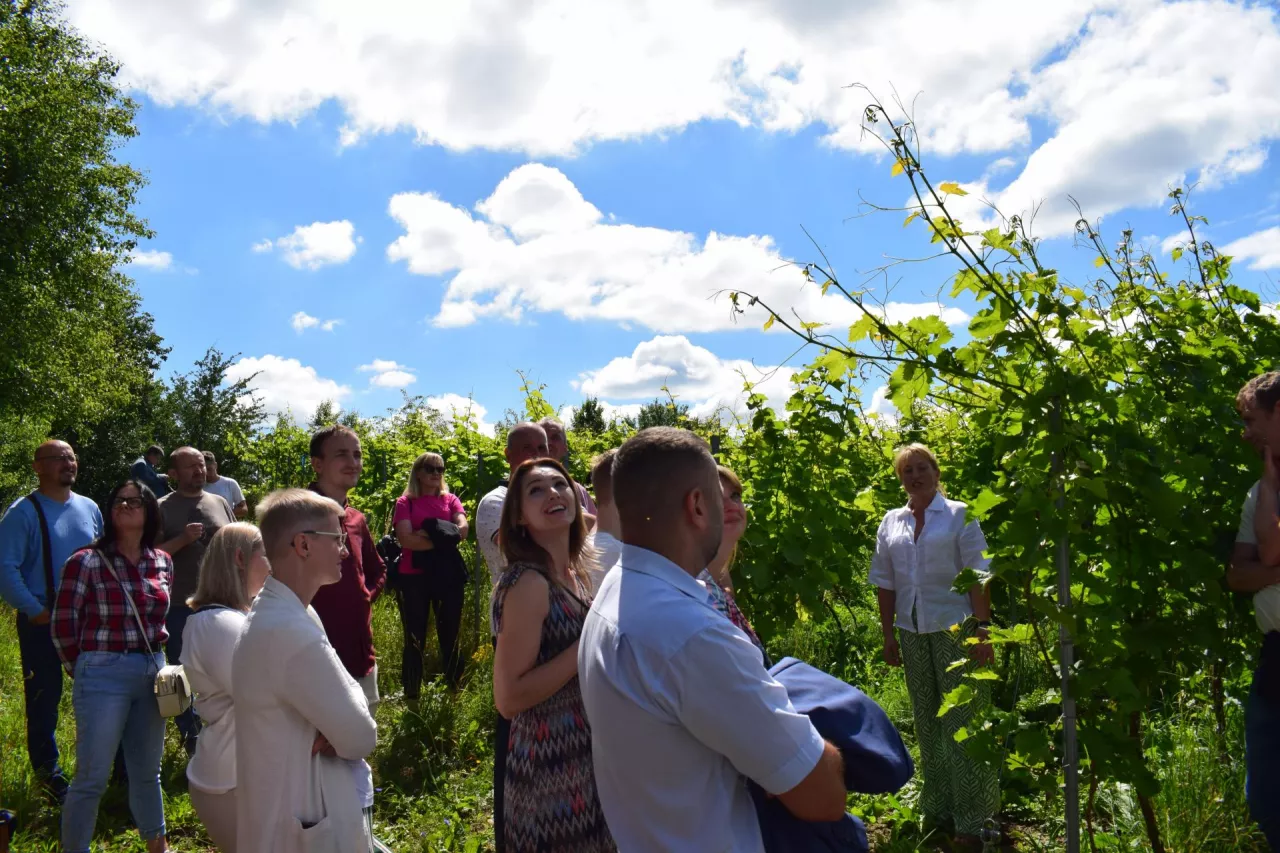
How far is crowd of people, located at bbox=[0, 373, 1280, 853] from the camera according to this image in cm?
157

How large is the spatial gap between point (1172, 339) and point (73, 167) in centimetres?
2296

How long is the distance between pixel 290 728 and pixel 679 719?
4.46 feet

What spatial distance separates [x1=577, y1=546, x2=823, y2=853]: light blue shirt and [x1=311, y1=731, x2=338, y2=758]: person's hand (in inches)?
42.9

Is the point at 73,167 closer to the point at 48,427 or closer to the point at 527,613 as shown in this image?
the point at 48,427

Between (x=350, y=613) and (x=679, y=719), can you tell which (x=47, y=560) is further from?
(x=679, y=719)

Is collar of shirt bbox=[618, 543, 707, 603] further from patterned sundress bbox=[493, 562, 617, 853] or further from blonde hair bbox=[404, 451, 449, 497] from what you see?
blonde hair bbox=[404, 451, 449, 497]

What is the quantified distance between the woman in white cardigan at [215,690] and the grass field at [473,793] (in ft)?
4.49

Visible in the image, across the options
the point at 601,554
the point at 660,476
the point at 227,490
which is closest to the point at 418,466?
the point at 227,490

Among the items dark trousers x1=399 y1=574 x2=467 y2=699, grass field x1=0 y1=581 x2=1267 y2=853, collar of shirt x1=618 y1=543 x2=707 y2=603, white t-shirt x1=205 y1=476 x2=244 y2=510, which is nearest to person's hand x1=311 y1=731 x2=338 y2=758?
collar of shirt x1=618 y1=543 x2=707 y2=603

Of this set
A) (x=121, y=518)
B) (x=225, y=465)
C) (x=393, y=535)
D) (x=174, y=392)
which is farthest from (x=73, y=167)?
(x=121, y=518)

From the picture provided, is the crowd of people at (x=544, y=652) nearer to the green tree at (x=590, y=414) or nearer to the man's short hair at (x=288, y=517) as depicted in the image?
the man's short hair at (x=288, y=517)

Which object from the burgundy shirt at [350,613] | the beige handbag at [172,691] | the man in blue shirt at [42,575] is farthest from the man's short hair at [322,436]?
the man in blue shirt at [42,575]

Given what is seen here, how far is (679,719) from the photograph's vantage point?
→ 1.54 m

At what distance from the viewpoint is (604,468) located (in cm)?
308
